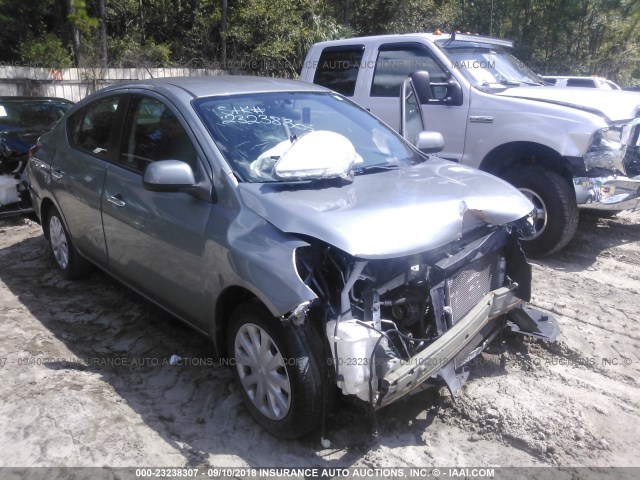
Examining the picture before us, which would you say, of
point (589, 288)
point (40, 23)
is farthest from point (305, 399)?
point (40, 23)

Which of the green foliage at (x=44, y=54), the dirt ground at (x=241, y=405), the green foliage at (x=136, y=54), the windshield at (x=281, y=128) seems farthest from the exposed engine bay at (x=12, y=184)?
the green foliage at (x=136, y=54)

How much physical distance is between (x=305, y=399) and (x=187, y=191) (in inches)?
53.0

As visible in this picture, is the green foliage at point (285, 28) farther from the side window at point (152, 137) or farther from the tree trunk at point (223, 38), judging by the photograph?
the side window at point (152, 137)

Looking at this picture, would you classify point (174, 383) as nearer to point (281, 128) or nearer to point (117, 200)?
point (117, 200)

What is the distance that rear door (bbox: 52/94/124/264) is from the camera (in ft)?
13.9

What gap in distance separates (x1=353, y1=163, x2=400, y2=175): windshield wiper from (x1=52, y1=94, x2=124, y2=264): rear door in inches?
72.6

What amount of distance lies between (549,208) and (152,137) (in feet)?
11.8

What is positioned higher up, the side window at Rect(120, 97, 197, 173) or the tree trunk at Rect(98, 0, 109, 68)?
the tree trunk at Rect(98, 0, 109, 68)

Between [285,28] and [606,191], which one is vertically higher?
[285,28]

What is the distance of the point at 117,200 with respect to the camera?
395 cm

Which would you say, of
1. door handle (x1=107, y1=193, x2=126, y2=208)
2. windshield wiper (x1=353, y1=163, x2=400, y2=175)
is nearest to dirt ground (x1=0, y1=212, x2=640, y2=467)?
door handle (x1=107, y1=193, x2=126, y2=208)

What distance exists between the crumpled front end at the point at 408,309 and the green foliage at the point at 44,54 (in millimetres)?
13552

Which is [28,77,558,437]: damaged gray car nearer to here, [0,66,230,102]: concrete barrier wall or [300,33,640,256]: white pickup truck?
[300,33,640,256]: white pickup truck

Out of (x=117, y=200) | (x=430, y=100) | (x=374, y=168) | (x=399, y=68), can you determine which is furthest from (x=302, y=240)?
(x=399, y=68)
